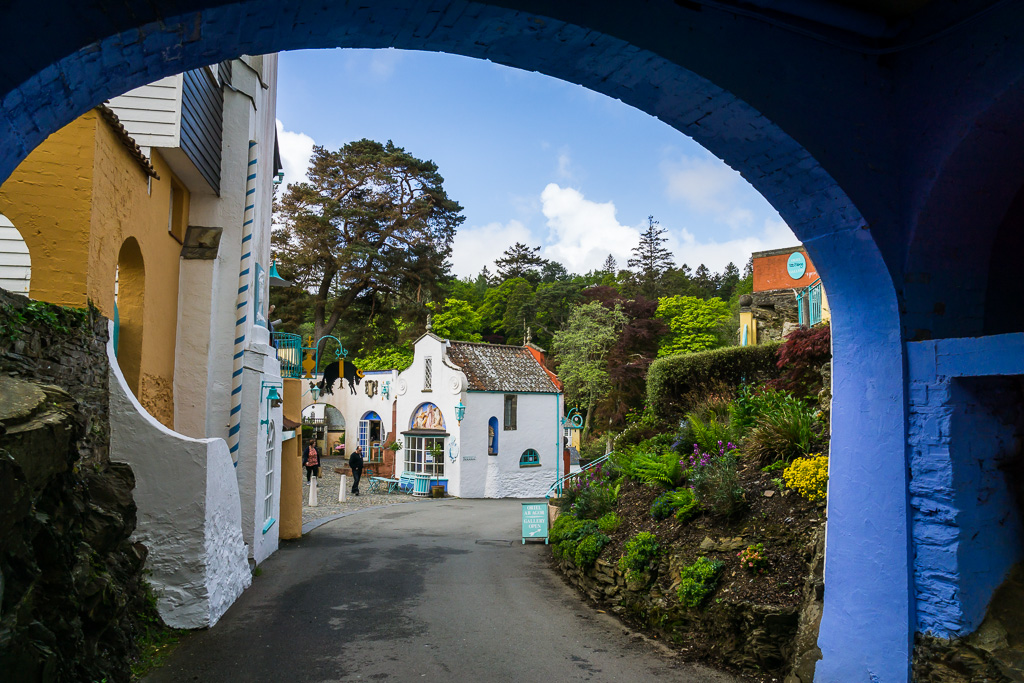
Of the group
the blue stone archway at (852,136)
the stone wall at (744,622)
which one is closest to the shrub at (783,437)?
the stone wall at (744,622)

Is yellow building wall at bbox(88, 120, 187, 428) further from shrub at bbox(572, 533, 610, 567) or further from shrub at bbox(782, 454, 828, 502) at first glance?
shrub at bbox(782, 454, 828, 502)

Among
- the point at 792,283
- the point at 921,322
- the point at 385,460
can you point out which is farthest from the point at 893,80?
the point at 385,460

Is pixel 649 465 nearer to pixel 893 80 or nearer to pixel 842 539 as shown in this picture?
pixel 842 539

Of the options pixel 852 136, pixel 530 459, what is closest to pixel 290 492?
pixel 852 136

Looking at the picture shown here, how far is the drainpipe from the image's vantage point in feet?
36.3

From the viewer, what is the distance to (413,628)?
7.84m

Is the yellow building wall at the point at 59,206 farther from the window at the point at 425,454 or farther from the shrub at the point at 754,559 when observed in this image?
the window at the point at 425,454

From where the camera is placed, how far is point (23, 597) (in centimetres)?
377

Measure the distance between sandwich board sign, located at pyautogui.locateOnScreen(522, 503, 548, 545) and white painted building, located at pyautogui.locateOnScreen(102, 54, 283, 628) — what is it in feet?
17.0

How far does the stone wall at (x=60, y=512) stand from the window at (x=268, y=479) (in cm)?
520

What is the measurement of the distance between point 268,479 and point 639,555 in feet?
27.1

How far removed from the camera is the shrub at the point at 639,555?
8.02m

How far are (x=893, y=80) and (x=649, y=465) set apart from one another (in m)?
6.73

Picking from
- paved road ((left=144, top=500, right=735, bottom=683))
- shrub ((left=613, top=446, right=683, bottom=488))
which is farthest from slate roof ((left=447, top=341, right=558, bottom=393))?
shrub ((left=613, top=446, right=683, bottom=488))
